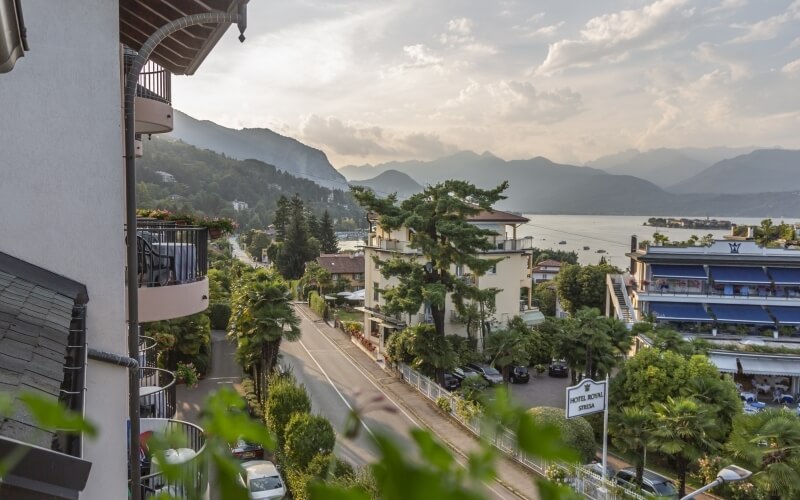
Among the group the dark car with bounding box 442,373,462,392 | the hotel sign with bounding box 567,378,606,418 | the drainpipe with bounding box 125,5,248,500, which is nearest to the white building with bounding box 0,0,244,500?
the drainpipe with bounding box 125,5,248,500

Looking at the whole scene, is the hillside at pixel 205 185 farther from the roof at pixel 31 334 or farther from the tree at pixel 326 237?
the roof at pixel 31 334

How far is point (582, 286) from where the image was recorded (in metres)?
44.2

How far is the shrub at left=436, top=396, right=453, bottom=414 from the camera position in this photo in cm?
1922

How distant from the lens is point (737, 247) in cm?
3550

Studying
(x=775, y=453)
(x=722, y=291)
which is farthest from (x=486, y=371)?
(x=722, y=291)

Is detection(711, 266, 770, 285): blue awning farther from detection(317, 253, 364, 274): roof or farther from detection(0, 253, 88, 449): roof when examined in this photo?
detection(0, 253, 88, 449): roof

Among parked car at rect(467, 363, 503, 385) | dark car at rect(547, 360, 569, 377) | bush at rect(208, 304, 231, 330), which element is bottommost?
dark car at rect(547, 360, 569, 377)

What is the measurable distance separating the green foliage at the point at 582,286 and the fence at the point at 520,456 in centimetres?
2475

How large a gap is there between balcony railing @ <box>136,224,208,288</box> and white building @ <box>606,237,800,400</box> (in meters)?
31.5

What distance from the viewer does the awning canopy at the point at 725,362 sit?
27.5m

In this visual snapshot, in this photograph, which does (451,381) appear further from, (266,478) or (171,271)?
(171,271)

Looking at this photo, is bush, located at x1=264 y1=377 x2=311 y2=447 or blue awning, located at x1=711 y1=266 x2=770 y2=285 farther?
blue awning, located at x1=711 y1=266 x2=770 y2=285

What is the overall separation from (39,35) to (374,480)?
552 cm

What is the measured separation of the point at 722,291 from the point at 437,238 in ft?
71.8
